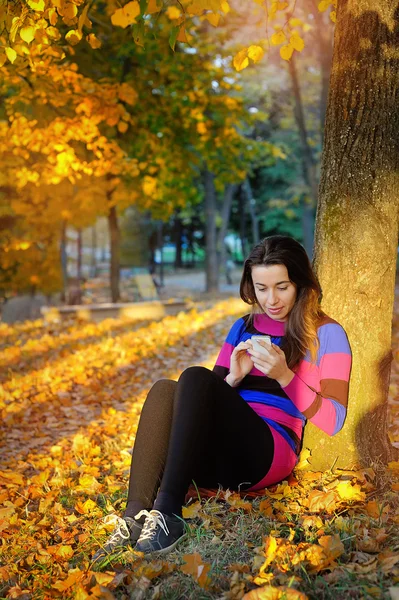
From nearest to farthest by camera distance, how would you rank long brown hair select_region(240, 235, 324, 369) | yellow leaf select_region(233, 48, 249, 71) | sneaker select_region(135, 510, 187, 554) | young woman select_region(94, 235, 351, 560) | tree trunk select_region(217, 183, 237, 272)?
sneaker select_region(135, 510, 187, 554) < young woman select_region(94, 235, 351, 560) < long brown hair select_region(240, 235, 324, 369) < yellow leaf select_region(233, 48, 249, 71) < tree trunk select_region(217, 183, 237, 272)

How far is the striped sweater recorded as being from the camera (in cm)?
308

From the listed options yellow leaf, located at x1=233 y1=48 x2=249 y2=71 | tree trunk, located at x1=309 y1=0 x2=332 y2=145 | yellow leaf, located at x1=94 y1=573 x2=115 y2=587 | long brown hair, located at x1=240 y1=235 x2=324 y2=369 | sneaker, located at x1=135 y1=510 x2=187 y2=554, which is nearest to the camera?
yellow leaf, located at x1=94 y1=573 x2=115 y2=587

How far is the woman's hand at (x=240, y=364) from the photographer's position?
10.8ft

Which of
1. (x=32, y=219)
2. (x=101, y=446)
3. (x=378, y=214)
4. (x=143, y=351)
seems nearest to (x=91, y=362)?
(x=143, y=351)

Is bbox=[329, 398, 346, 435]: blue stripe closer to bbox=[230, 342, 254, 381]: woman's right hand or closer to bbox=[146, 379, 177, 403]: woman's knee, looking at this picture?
bbox=[230, 342, 254, 381]: woman's right hand

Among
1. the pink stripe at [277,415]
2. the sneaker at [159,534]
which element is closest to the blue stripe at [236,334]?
the pink stripe at [277,415]

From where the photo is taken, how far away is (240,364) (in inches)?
131

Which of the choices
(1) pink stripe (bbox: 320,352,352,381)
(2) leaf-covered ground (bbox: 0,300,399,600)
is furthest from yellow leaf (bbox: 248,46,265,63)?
(2) leaf-covered ground (bbox: 0,300,399,600)

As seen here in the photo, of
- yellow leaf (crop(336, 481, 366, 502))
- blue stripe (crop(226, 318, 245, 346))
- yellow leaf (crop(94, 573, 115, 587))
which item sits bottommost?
yellow leaf (crop(94, 573, 115, 587))

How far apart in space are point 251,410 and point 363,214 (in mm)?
1141

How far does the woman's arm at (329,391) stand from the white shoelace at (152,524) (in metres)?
0.82

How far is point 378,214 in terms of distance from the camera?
325 centimetres

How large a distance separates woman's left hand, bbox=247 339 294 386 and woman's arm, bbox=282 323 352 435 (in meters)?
0.05

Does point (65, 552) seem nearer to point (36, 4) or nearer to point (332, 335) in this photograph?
point (332, 335)
